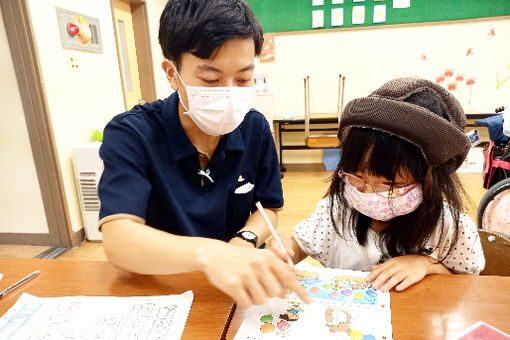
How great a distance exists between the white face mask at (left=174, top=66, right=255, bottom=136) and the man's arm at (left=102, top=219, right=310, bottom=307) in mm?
378

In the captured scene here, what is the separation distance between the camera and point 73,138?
2.53 m

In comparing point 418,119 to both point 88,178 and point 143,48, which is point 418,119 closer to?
point 88,178

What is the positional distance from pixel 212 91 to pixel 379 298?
0.64 m

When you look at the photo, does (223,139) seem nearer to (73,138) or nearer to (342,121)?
(342,121)

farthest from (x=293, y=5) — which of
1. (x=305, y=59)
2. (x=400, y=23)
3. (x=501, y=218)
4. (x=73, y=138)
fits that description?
(x=501, y=218)

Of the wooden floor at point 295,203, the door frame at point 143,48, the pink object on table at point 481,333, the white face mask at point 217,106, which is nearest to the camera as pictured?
the pink object on table at point 481,333

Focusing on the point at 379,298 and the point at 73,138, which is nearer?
the point at 379,298

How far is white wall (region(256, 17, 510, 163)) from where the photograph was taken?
407 centimetres

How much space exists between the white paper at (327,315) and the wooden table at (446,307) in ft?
0.08

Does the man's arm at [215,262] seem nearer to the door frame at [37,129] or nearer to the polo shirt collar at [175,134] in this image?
the polo shirt collar at [175,134]

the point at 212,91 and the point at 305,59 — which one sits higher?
the point at 305,59

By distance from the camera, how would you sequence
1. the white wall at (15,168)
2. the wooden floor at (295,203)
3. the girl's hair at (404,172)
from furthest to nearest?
the wooden floor at (295,203)
the white wall at (15,168)
the girl's hair at (404,172)

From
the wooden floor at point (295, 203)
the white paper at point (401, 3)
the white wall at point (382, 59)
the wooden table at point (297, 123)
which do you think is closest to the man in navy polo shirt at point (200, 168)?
the wooden floor at point (295, 203)

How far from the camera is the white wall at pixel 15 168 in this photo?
7.38 feet
